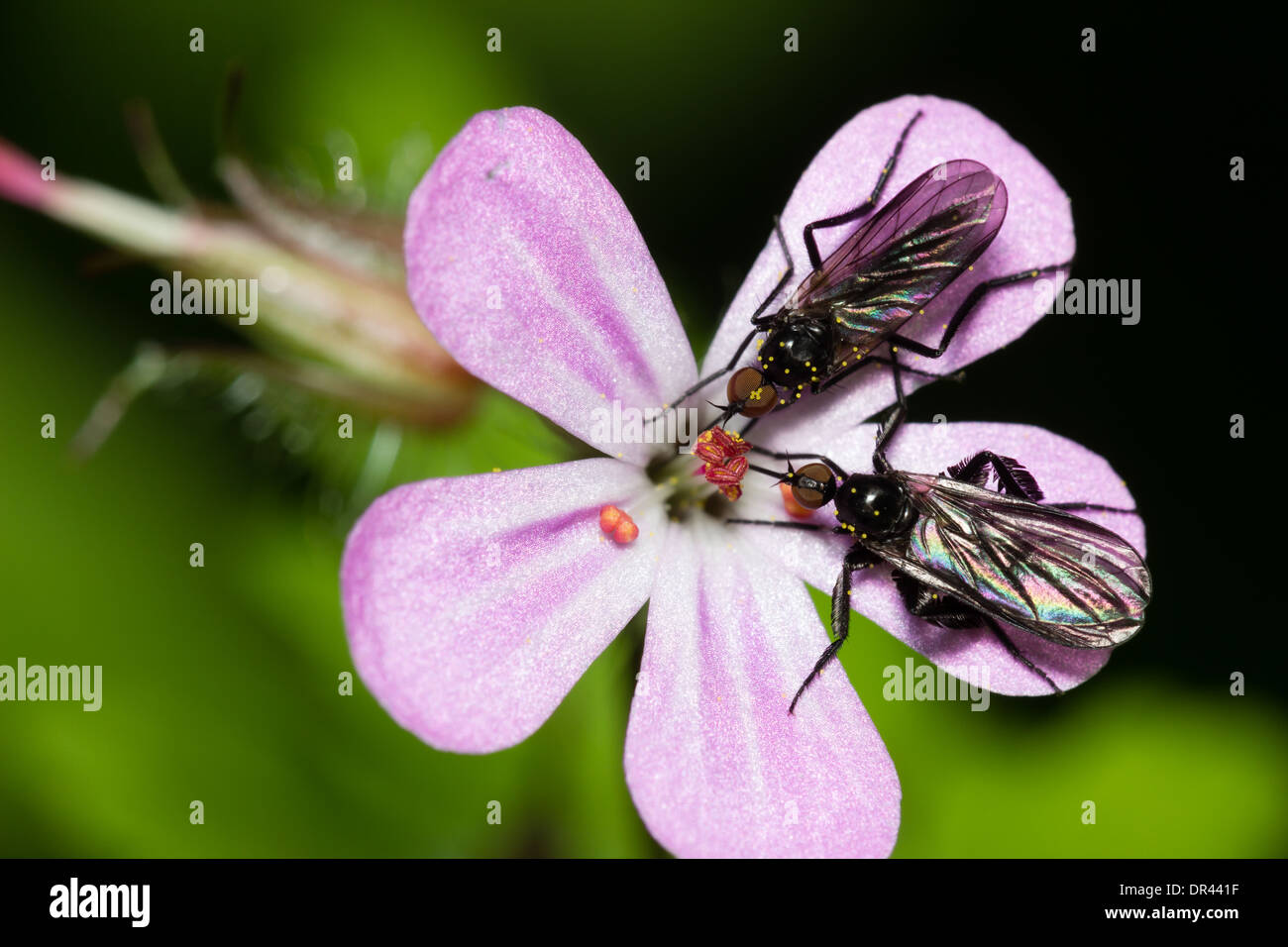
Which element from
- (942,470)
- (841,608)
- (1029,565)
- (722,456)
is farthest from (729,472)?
(1029,565)

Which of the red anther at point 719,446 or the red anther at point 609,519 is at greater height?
the red anther at point 719,446

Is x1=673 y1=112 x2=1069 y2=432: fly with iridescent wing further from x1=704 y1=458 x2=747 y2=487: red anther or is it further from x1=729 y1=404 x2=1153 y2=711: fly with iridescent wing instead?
x1=729 y1=404 x2=1153 y2=711: fly with iridescent wing

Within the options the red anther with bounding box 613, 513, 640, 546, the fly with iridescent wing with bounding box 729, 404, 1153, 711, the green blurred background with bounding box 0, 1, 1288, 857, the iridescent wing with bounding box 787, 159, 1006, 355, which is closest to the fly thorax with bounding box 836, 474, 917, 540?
the fly with iridescent wing with bounding box 729, 404, 1153, 711

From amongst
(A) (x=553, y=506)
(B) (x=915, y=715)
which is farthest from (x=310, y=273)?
(B) (x=915, y=715)

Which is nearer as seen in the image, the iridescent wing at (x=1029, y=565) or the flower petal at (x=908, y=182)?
the iridescent wing at (x=1029, y=565)

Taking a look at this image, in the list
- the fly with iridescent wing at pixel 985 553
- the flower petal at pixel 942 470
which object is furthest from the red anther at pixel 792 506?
the fly with iridescent wing at pixel 985 553

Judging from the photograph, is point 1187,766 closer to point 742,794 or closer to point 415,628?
point 742,794

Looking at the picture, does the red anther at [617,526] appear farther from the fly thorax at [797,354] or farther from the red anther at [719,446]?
the fly thorax at [797,354]
